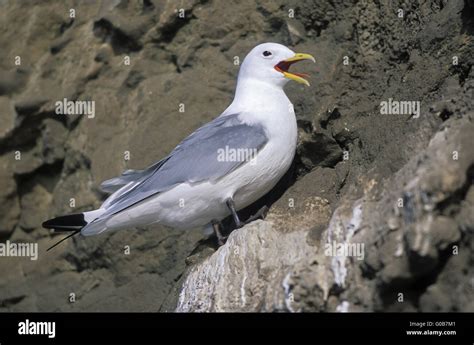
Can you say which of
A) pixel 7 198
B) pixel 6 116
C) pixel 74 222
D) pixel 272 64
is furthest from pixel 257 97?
pixel 7 198

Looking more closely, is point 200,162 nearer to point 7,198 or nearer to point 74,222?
point 74,222

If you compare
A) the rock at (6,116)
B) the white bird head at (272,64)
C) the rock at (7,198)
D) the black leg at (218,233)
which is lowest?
the black leg at (218,233)

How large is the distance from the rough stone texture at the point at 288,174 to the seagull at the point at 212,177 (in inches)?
10.0

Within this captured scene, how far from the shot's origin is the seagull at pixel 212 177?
4.96m

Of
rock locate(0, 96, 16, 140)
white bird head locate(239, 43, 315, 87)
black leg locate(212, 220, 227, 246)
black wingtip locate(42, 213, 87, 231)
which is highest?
rock locate(0, 96, 16, 140)

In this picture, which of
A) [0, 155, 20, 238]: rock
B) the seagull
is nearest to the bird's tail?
the seagull

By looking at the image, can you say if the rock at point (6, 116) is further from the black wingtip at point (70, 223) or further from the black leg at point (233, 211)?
the black leg at point (233, 211)

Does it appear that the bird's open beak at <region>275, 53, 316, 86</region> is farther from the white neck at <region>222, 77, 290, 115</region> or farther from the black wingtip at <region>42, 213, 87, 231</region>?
the black wingtip at <region>42, 213, 87, 231</region>

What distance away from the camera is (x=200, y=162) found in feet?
16.4

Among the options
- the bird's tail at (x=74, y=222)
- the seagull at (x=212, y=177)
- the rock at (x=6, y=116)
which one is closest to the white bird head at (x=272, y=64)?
the seagull at (x=212, y=177)

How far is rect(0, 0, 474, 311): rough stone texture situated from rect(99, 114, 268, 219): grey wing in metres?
0.44

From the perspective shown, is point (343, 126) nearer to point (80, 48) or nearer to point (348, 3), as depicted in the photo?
point (348, 3)

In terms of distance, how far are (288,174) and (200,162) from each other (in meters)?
0.75

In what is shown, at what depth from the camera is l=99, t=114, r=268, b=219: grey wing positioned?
16.2 feet
